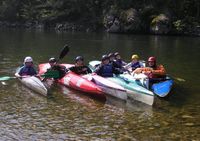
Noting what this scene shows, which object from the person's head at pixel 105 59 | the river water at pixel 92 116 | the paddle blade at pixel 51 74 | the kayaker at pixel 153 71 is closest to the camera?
the river water at pixel 92 116

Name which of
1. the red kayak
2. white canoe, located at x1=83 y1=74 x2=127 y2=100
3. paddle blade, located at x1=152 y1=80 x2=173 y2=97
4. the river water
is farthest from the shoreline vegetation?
white canoe, located at x1=83 y1=74 x2=127 y2=100

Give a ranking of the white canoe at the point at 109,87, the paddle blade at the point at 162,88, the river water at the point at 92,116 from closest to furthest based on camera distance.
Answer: the river water at the point at 92,116 < the white canoe at the point at 109,87 < the paddle blade at the point at 162,88

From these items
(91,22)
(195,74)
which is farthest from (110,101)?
(91,22)

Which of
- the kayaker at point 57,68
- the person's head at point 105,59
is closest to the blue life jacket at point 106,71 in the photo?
the person's head at point 105,59

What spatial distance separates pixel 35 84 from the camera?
1683 cm

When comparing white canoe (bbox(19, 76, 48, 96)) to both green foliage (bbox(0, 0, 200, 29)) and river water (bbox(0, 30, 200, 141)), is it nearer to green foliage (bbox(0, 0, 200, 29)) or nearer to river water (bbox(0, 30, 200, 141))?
river water (bbox(0, 30, 200, 141))

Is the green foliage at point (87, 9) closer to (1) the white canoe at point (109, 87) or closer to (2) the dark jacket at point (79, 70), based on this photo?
(2) the dark jacket at point (79, 70)

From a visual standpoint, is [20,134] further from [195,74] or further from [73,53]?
[73,53]

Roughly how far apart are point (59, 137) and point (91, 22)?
5416 cm

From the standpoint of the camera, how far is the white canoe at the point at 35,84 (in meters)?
16.2

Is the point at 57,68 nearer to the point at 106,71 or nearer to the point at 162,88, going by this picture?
the point at 106,71

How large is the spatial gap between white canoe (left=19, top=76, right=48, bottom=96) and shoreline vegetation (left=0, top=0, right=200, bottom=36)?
3828cm

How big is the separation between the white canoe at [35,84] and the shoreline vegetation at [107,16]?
38.3 m

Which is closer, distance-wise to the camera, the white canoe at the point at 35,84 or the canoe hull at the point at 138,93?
the canoe hull at the point at 138,93
